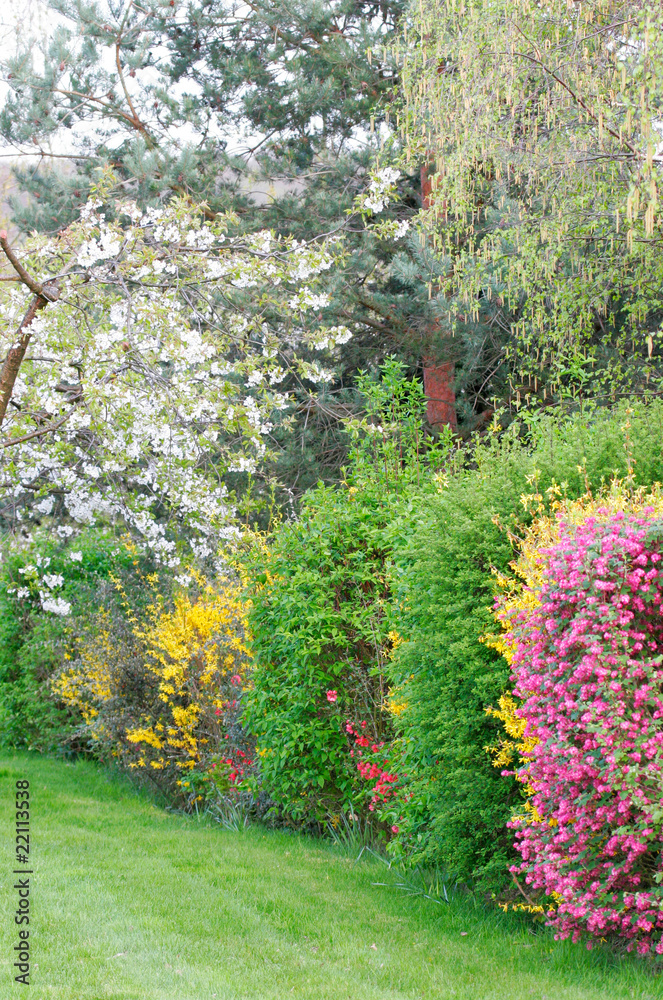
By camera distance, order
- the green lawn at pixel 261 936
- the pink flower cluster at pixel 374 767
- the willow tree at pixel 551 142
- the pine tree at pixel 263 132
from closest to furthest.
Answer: the green lawn at pixel 261 936 → the pink flower cluster at pixel 374 767 → the willow tree at pixel 551 142 → the pine tree at pixel 263 132

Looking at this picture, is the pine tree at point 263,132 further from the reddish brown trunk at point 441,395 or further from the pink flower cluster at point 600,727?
the pink flower cluster at point 600,727

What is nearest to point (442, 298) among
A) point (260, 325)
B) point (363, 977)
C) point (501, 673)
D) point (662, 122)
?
point (260, 325)

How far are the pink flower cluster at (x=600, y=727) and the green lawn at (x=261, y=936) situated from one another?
0.28 m

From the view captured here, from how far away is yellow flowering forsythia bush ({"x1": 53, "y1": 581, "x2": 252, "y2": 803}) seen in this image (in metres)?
7.01

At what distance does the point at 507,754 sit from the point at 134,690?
4.53 m

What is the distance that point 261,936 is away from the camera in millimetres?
4004

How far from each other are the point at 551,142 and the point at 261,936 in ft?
19.5

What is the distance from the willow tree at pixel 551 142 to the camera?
21.5 feet

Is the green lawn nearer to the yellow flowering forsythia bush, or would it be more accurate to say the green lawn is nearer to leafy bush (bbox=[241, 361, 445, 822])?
leafy bush (bbox=[241, 361, 445, 822])

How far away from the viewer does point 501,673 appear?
13.1ft

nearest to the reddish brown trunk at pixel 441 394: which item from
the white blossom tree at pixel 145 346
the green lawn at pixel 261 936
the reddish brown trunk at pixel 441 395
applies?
the reddish brown trunk at pixel 441 395

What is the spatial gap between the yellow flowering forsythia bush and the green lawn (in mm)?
1184

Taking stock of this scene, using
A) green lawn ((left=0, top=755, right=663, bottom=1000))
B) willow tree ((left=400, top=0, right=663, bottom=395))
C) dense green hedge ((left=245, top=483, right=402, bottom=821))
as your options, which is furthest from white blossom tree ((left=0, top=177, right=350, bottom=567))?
green lawn ((left=0, top=755, right=663, bottom=1000))

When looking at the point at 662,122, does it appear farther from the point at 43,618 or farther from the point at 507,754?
the point at 43,618
